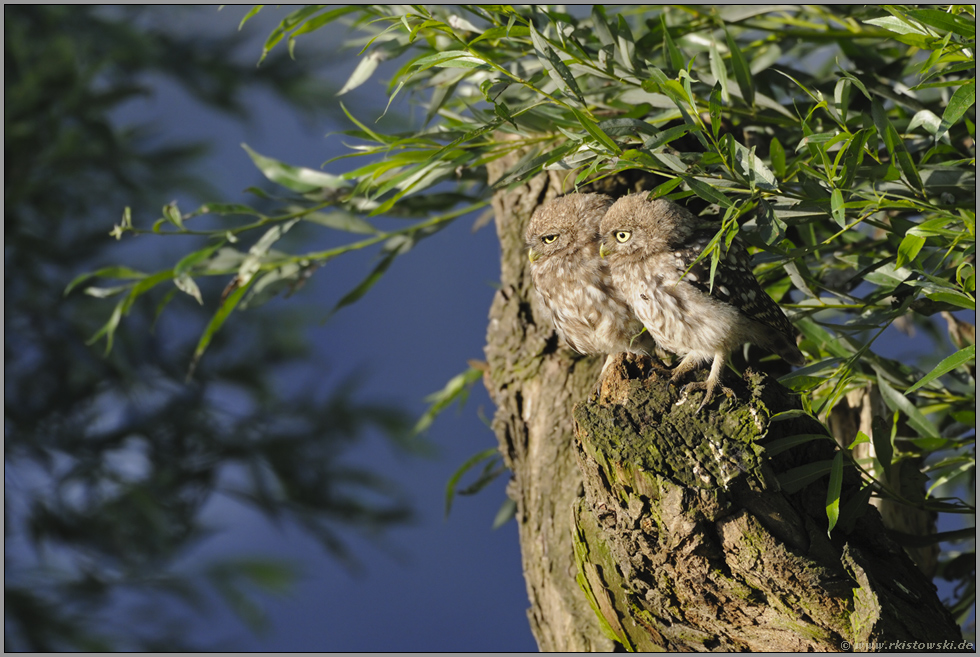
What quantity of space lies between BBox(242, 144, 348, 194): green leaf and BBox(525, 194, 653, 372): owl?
287 millimetres

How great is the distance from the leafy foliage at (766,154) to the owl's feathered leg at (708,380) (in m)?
0.08

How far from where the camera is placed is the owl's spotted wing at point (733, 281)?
0.69 m

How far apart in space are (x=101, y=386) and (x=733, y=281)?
234 cm

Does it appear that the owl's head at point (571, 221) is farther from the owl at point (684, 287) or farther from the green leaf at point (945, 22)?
the green leaf at point (945, 22)

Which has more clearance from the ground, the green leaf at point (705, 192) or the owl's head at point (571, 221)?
the owl's head at point (571, 221)

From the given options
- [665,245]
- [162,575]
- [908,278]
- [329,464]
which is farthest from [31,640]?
[908,278]

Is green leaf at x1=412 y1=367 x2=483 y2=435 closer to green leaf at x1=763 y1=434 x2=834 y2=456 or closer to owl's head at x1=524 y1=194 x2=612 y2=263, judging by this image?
owl's head at x1=524 y1=194 x2=612 y2=263

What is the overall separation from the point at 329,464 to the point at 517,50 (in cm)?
233

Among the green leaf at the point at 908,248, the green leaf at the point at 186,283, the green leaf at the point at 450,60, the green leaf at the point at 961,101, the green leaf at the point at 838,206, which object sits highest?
the green leaf at the point at 450,60

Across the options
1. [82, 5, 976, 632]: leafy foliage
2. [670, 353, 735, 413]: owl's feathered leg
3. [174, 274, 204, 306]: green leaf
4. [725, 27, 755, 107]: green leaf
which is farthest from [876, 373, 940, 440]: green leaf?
[174, 274, 204, 306]: green leaf

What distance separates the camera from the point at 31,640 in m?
2.22

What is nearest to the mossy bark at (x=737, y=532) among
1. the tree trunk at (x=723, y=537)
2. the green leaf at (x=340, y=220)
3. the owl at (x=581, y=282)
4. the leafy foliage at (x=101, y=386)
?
the tree trunk at (x=723, y=537)

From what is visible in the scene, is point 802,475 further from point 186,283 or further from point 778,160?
point 186,283

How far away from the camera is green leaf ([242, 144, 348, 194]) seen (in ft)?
3.07
